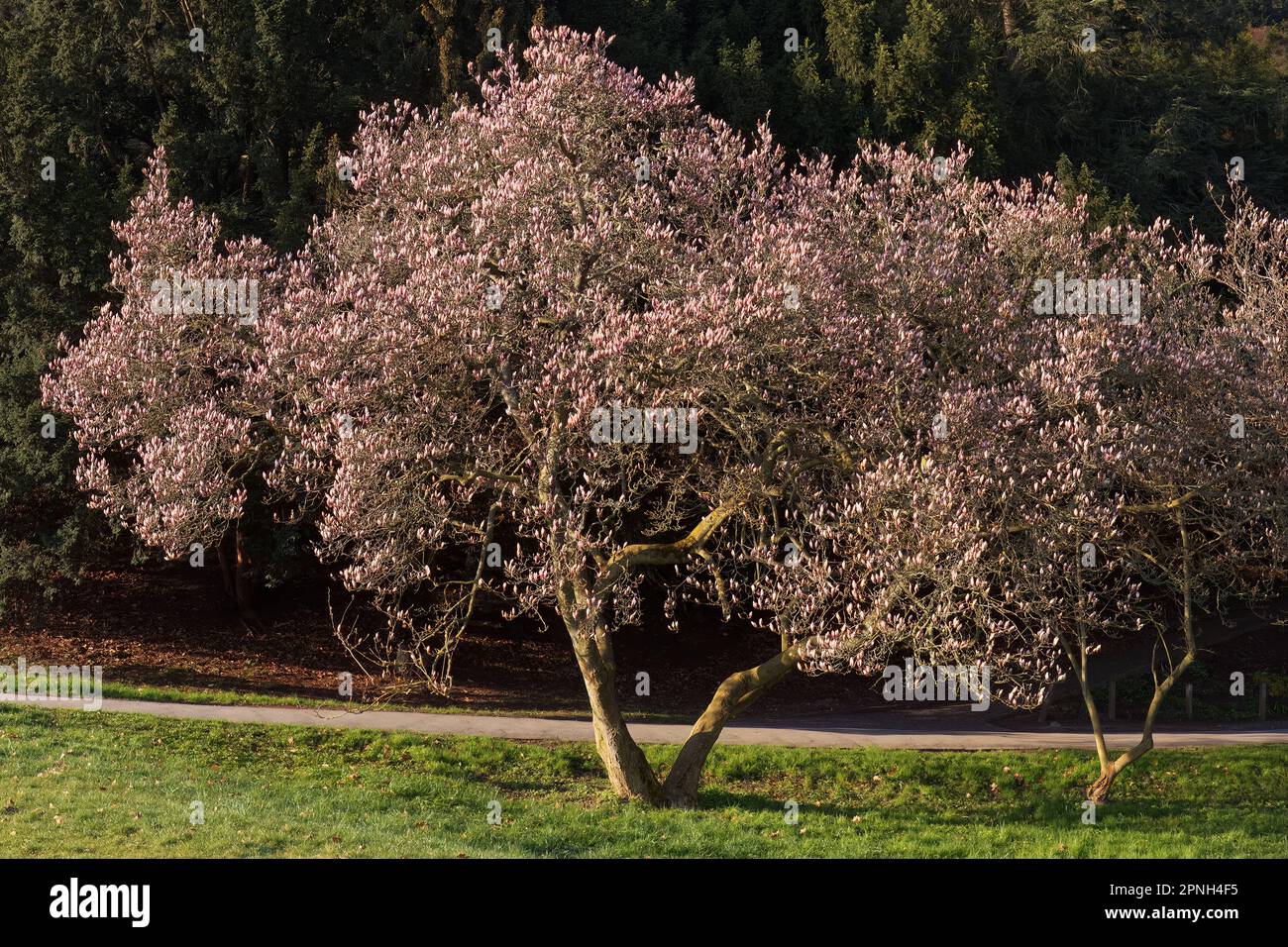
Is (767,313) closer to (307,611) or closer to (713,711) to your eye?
(713,711)

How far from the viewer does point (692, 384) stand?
43.7 feet

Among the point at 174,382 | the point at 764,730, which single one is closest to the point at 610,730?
the point at 174,382

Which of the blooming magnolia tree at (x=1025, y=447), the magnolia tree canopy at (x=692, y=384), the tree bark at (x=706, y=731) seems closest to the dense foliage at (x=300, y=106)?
the magnolia tree canopy at (x=692, y=384)

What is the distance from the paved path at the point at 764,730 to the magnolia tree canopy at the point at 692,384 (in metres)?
4.67

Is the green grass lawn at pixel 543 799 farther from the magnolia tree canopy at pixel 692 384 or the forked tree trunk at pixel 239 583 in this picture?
the forked tree trunk at pixel 239 583

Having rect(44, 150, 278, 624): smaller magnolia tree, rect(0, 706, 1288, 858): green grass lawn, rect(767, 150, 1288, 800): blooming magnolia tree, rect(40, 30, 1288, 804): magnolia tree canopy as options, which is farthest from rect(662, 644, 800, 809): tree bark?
rect(44, 150, 278, 624): smaller magnolia tree

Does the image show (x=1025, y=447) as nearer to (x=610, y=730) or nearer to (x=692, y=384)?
(x=692, y=384)

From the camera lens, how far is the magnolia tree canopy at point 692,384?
13234mm

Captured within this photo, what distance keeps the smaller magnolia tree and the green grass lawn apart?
3.17 metres

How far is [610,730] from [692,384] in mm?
4964

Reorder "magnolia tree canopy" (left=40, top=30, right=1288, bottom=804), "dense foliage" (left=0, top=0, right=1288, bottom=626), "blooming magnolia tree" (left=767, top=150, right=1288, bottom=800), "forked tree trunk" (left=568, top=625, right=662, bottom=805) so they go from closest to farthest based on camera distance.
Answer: "blooming magnolia tree" (left=767, top=150, right=1288, bottom=800) → "magnolia tree canopy" (left=40, top=30, right=1288, bottom=804) → "forked tree trunk" (left=568, top=625, right=662, bottom=805) → "dense foliage" (left=0, top=0, right=1288, bottom=626)

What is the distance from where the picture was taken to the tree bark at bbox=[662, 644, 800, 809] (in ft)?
52.7

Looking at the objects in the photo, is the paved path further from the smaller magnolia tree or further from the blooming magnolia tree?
the smaller magnolia tree

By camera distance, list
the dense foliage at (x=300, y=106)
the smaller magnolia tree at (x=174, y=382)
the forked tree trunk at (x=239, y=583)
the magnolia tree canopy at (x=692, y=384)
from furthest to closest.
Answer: the forked tree trunk at (x=239, y=583)
the dense foliage at (x=300, y=106)
the smaller magnolia tree at (x=174, y=382)
the magnolia tree canopy at (x=692, y=384)
